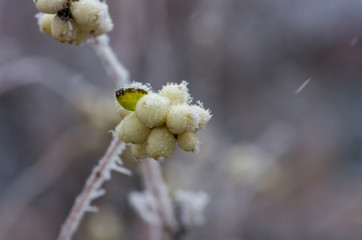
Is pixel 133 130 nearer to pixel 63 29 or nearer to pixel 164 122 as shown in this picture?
pixel 164 122

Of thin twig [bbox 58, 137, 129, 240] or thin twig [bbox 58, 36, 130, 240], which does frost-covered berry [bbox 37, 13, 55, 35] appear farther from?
thin twig [bbox 58, 137, 129, 240]

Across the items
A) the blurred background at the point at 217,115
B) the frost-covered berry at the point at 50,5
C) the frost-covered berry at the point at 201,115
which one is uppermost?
the blurred background at the point at 217,115

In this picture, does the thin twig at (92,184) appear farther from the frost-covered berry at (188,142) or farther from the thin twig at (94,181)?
the frost-covered berry at (188,142)

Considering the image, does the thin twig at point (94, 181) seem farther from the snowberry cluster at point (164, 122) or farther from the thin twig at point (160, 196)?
the thin twig at point (160, 196)

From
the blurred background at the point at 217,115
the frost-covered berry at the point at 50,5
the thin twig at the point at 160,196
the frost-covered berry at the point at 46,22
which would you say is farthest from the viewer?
the blurred background at the point at 217,115

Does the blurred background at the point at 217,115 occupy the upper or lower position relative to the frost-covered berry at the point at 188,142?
upper

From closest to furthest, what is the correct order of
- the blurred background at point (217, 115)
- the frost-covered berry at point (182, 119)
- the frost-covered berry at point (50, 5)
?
the frost-covered berry at point (182, 119) < the frost-covered berry at point (50, 5) < the blurred background at point (217, 115)

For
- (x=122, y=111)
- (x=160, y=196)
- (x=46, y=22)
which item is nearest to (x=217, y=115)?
(x=160, y=196)

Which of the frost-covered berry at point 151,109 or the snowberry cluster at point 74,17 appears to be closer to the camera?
the frost-covered berry at point 151,109

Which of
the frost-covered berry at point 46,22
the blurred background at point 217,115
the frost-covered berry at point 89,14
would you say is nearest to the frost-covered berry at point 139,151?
the frost-covered berry at point 89,14
